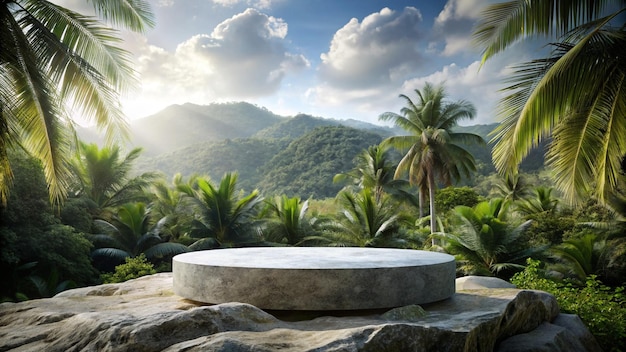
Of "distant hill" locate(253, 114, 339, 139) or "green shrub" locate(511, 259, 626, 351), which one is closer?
"green shrub" locate(511, 259, 626, 351)

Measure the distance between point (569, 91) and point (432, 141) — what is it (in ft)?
50.1

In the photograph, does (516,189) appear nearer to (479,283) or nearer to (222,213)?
(222,213)

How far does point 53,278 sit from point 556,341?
14.3 m

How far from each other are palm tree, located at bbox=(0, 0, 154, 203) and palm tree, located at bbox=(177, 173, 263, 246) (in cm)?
858

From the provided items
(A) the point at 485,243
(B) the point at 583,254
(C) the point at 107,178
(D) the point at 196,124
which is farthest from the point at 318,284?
(D) the point at 196,124

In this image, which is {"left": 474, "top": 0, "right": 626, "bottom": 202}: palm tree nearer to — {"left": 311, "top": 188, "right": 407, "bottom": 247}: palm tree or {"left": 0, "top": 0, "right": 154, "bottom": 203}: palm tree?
{"left": 0, "top": 0, "right": 154, "bottom": 203}: palm tree

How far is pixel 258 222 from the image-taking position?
748 inches

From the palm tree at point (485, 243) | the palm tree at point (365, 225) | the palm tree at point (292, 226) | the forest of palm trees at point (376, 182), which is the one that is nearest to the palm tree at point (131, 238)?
the forest of palm trees at point (376, 182)

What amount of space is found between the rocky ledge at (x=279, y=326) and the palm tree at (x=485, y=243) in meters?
7.32

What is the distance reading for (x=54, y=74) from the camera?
28.0 ft

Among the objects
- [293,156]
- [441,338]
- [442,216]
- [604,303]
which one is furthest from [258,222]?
[293,156]

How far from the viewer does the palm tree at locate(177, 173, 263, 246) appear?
17.9m

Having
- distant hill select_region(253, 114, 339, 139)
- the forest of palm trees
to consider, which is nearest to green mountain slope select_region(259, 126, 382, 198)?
the forest of palm trees

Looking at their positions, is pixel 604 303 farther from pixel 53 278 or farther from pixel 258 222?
pixel 53 278
